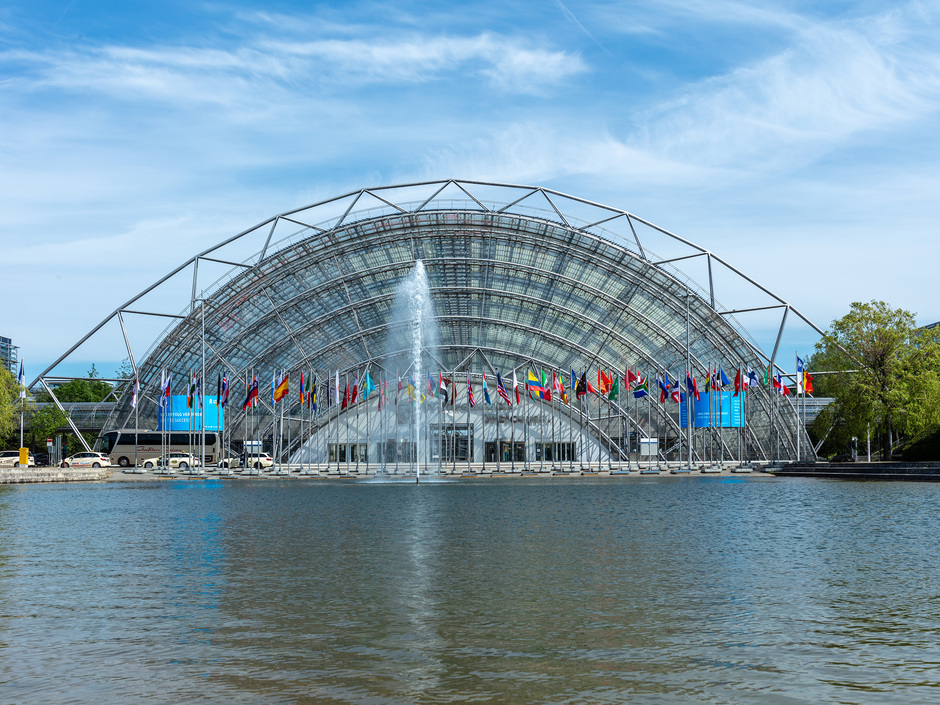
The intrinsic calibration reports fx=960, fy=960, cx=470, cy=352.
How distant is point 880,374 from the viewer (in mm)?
73500

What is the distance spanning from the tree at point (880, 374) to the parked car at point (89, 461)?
66.2 m

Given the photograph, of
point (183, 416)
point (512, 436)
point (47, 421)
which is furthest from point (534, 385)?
point (47, 421)

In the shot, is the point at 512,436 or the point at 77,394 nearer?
the point at 512,436

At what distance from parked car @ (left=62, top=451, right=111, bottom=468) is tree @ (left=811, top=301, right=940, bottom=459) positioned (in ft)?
217

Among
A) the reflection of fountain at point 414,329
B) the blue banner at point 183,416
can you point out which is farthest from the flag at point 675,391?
the blue banner at point 183,416

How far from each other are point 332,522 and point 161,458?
67.5 metres

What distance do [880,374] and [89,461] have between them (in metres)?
71.1

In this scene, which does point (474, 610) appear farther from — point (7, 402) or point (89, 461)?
point (89, 461)

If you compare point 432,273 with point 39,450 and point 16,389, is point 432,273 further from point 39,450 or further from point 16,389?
point 39,450

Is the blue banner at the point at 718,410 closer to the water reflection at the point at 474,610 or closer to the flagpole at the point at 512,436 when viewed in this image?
the flagpole at the point at 512,436

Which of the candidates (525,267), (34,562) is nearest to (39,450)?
(525,267)

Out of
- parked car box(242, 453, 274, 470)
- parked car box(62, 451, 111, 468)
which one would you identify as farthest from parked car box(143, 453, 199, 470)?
parked car box(242, 453, 274, 470)

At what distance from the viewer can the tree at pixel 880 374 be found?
233 ft

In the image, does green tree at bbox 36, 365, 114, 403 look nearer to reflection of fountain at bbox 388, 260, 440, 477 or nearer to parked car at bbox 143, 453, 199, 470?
parked car at bbox 143, 453, 199, 470
